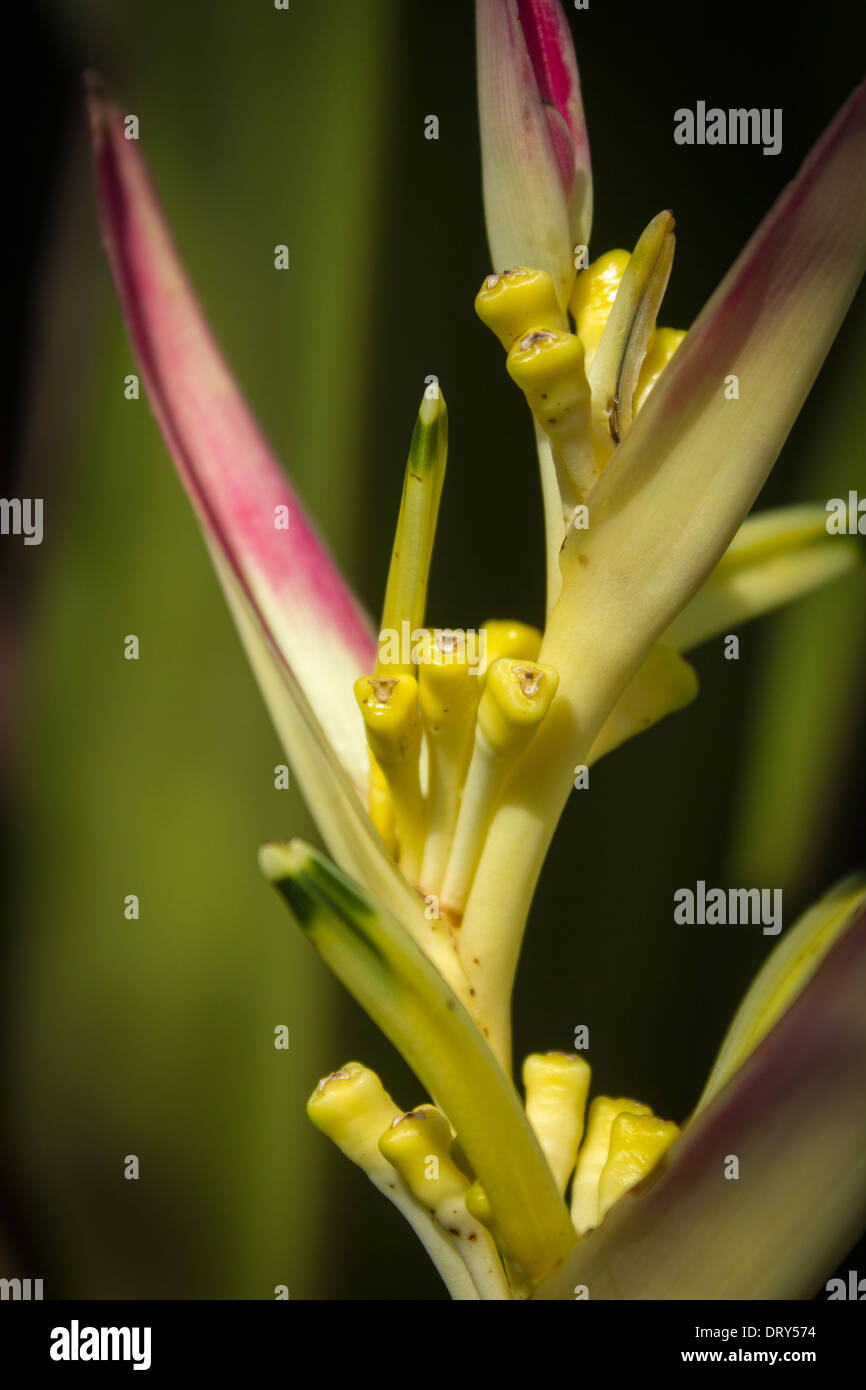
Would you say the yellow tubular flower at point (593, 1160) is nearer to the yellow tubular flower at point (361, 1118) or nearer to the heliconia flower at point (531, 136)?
the yellow tubular flower at point (361, 1118)

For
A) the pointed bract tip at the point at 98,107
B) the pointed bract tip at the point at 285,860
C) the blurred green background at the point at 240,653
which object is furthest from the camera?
the blurred green background at the point at 240,653

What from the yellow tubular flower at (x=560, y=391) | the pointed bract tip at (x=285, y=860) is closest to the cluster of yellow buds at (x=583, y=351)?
the yellow tubular flower at (x=560, y=391)

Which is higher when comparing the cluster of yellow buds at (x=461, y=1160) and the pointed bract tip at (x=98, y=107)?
the pointed bract tip at (x=98, y=107)

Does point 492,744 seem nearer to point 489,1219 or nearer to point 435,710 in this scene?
point 435,710

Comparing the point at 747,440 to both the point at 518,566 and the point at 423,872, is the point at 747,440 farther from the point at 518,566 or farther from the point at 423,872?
the point at 518,566
